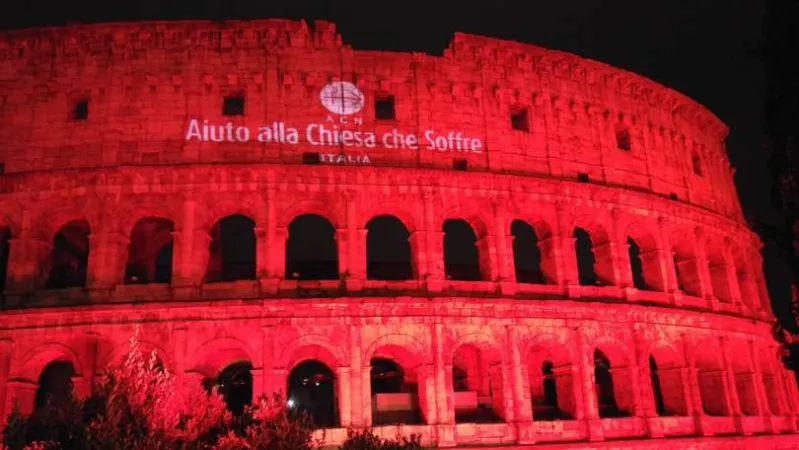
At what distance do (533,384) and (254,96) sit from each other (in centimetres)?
1343

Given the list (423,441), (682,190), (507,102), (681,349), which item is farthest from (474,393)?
(682,190)

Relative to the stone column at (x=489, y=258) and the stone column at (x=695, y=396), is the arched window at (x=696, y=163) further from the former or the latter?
the stone column at (x=489, y=258)

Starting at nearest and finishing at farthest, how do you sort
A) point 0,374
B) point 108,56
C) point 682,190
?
point 0,374 < point 108,56 < point 682,190

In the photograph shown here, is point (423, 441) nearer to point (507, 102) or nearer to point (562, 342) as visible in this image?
point (562, 342)

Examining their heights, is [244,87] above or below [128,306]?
above

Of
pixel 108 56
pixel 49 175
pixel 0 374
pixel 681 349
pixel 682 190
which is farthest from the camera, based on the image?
pixel 682 190

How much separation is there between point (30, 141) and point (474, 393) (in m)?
15.3

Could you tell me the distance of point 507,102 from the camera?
23328 millimetres

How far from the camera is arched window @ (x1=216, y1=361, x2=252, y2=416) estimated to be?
23.0 meters

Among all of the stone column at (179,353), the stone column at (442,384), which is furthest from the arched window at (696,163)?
the stone column at (179,353)

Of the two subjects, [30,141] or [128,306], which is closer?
[128,306]

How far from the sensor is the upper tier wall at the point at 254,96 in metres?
20.8

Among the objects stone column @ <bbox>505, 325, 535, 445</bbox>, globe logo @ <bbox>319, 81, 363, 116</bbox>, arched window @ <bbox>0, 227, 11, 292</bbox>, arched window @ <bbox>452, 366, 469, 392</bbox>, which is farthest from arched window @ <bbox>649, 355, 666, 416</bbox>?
arched window @ <bbox>0, 227, 11, 292</bbox>

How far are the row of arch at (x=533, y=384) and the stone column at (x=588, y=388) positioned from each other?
0.07 metres
